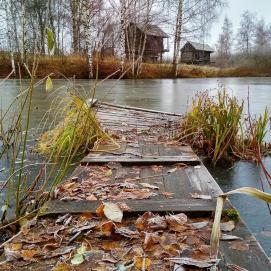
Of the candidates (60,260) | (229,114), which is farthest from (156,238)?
(229,114)

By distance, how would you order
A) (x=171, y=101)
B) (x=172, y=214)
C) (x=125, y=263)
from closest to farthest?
(x=125, y=263), (x=172, y=214), (x=171, y=101)

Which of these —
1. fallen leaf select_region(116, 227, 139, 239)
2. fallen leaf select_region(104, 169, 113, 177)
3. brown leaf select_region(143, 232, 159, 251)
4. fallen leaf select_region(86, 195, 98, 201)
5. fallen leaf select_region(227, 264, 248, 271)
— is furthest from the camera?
fallen leaf select_region(104, 169, 113, 177)

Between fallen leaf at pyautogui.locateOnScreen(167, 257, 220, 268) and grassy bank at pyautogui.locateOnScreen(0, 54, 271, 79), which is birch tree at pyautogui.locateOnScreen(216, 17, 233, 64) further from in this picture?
fallen leaf at pyautogui.locateOnScreen(167, 257, 220, 268)

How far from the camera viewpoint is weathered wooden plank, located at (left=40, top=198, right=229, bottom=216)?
2002 millimetres

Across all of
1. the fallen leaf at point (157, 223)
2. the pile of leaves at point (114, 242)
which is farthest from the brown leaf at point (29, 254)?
the fallen leaf at point (157, 223)

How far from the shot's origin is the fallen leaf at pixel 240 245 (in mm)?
1559

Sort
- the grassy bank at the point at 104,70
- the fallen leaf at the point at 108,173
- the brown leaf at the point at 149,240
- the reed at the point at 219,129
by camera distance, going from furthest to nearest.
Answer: the grassy bank at the point at 104,70 → the reed at the point at 219,129 → the fallen leaf at the point at 108,173 → the brown leaf at the point at 149,240

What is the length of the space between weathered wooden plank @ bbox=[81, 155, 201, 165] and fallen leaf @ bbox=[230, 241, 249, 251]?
1481mm

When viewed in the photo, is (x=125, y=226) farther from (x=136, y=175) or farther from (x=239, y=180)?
(x=239, y=180)

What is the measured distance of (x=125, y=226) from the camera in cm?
184

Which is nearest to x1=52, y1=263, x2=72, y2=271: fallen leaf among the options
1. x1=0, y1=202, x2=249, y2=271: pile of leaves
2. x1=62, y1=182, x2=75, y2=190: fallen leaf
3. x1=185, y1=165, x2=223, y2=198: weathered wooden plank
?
x1=0, y1=202, x2=249, y2=271: pile of leaves

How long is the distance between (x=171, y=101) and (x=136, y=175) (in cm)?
714

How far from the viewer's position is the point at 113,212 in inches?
76.0

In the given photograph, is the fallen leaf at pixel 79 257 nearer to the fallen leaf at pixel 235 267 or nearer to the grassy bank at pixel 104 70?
the fallen leaf at pixel 235 267
